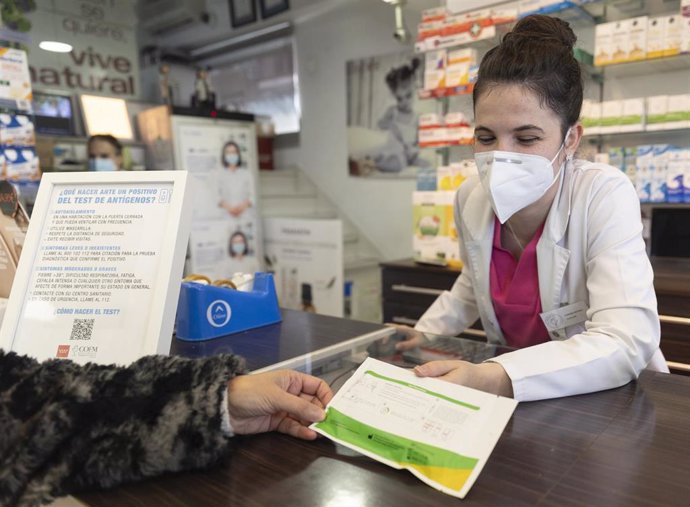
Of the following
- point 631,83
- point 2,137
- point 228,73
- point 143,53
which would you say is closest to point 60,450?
point 2,137

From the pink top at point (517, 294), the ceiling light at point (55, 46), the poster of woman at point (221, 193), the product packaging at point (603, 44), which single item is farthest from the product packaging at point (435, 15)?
the ceiling light at point (55, 46)

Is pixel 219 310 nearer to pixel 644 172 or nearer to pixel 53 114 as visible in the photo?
pixel 644 172

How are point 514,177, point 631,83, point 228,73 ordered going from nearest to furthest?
point 514,177
point 631,83
point 228,73

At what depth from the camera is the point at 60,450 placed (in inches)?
28.1

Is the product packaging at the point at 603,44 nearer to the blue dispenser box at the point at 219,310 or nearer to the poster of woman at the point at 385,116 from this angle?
the poster of woman at the point at 385,116

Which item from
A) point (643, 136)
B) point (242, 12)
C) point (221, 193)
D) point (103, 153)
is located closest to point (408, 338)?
point (643, 136)

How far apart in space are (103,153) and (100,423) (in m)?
3.86

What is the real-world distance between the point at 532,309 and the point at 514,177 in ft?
1.20

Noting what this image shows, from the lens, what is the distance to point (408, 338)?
1.40 m

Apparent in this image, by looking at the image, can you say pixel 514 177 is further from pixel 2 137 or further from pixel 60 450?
pixel 2 137

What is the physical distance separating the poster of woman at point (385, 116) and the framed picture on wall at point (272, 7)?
107 centimetres

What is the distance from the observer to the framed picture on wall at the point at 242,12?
538 cm

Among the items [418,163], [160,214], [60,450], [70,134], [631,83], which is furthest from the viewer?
[70,134]

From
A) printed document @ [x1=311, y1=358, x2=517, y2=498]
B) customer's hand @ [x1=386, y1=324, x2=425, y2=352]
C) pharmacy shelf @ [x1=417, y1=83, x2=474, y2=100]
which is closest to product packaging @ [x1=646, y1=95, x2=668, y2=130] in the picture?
pharmacy shelf @ [x1=417, y1=83, x2=474, y2=100]
